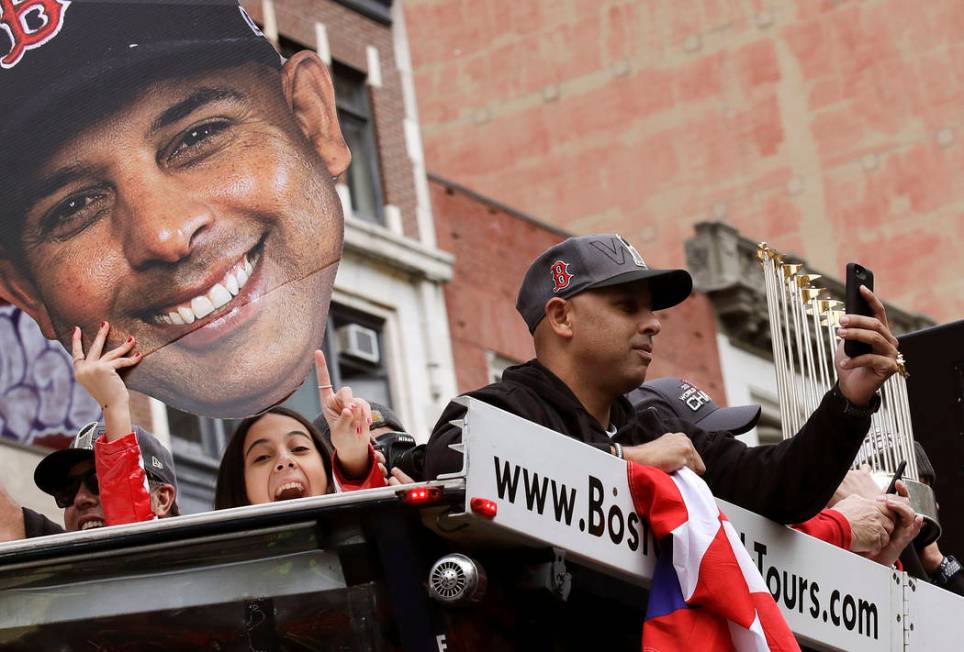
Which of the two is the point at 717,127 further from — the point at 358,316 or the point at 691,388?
the point at 691,388

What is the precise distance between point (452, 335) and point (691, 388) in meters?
19.5

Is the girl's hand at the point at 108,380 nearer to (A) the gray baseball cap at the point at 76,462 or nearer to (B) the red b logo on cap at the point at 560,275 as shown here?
(A) the gray baseball cap at the point at 76,462

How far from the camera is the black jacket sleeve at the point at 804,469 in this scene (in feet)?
20.8

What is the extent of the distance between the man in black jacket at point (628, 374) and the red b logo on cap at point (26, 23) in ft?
16.2

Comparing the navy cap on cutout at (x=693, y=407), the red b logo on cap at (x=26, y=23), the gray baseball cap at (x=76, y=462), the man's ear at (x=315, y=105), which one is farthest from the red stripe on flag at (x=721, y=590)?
the man's ear at (x=315, y=105)

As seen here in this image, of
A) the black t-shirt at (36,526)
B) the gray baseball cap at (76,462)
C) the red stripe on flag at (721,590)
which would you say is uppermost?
the gray baseball cap at (76,462)

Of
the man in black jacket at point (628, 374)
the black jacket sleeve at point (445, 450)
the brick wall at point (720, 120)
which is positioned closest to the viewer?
the black jacket sleeve at point (445, 450)

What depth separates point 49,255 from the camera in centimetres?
1138

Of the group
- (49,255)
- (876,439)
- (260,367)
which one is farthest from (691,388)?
(49,255)

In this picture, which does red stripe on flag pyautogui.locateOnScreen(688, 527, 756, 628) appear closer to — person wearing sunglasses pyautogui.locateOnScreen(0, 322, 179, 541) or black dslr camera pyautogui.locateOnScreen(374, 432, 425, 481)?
black dslr camera pyautogui.locateOnScreen(374, 432, 425, 481)

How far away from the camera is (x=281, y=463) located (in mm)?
7332

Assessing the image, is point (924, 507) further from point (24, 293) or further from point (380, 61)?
point (380, 61)

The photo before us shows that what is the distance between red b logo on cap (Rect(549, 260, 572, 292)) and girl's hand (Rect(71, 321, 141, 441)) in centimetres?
139

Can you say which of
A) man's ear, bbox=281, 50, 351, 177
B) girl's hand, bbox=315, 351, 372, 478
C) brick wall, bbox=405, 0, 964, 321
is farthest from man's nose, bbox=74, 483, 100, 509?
brick wall, bbox=405, 0, 964, 321
